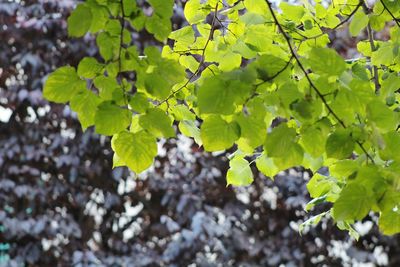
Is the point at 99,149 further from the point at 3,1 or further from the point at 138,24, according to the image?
the point at 138,24

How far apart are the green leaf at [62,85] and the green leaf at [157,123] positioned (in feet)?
0.32

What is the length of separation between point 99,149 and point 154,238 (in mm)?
639

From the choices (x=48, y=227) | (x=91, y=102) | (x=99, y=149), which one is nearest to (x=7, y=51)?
(x=99, y=149)

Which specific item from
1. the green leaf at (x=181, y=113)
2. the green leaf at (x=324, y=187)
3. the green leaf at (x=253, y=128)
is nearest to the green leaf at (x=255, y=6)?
the green leaf at (x=181, y=113)

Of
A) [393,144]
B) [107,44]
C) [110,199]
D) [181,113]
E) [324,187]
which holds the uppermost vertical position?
[107,44]

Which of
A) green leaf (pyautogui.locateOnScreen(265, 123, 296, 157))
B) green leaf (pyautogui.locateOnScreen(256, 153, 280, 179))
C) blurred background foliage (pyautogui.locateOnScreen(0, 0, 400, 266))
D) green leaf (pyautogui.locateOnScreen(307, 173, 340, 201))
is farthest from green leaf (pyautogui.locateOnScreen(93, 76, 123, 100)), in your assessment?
blurred background foliage (pyautogui.locateOnScreen(0, 0, 400, 266))

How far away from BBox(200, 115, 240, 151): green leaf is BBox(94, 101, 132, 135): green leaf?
0.12m

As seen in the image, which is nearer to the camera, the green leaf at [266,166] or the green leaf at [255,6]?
the green leaf at [255,6]

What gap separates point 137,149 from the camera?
89cm

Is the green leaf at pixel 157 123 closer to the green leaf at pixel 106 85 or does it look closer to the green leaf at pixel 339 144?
the green leaf at pixel 106 85

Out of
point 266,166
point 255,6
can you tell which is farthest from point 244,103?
point 266,166

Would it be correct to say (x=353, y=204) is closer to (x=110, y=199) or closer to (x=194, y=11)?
(x=194, y=11)

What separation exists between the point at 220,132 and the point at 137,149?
0.38 ft

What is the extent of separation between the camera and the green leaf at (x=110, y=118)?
Answer: 0.85 metres
